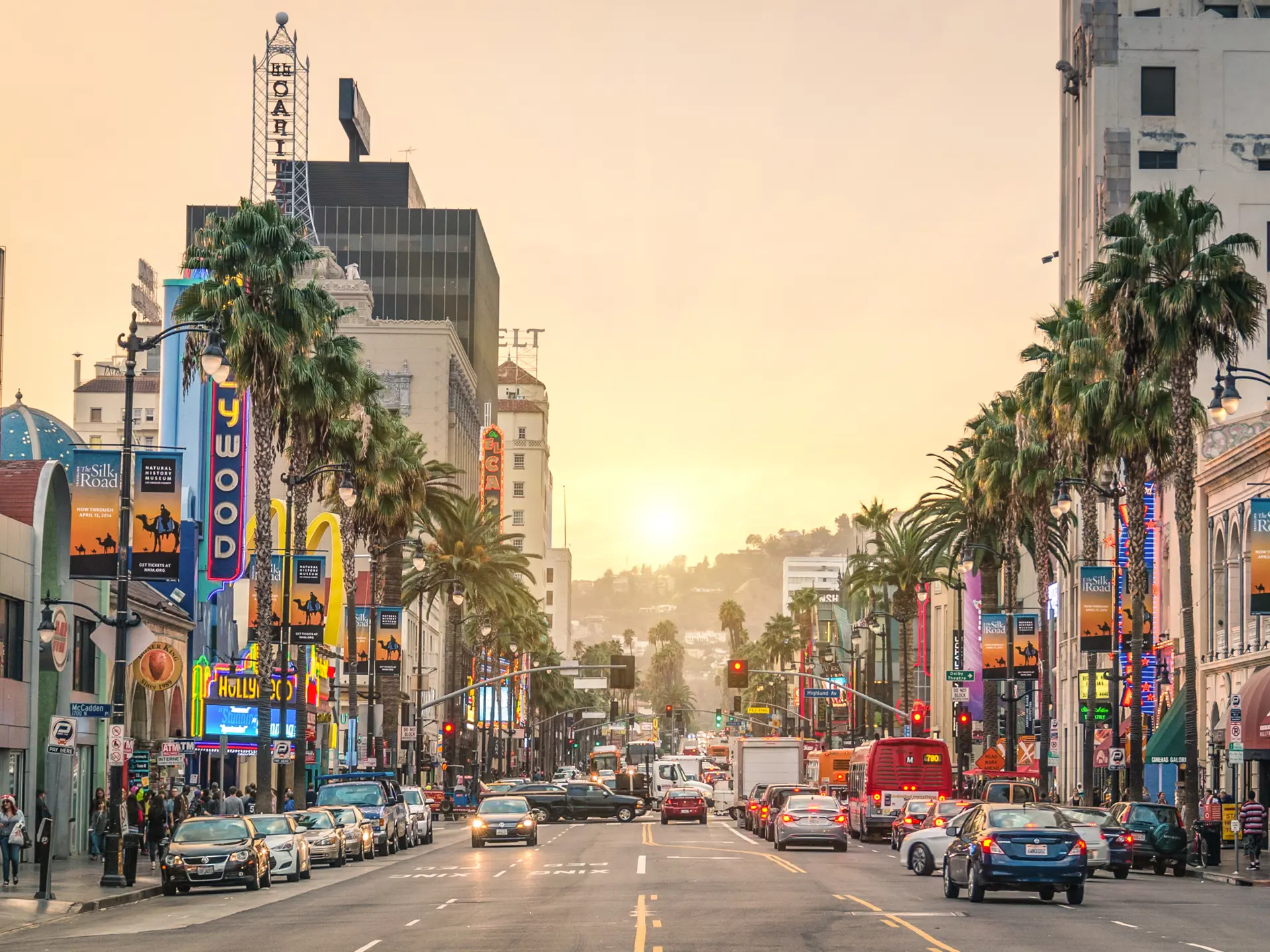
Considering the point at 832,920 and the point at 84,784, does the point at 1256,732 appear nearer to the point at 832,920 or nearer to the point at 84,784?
the point at 832,920

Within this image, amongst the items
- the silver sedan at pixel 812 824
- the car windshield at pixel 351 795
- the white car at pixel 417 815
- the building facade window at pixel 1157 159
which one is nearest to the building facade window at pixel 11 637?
the car windshield at pixel 351 795

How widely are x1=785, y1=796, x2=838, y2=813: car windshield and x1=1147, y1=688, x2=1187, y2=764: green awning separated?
12.5m

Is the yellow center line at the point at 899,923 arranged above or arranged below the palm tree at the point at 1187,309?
below

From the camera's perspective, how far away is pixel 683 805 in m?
81.6

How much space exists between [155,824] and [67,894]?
28.7 ft

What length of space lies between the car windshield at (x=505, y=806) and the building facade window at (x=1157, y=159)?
52436mm

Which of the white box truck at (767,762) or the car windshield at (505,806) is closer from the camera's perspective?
the car windshield at (505,806)

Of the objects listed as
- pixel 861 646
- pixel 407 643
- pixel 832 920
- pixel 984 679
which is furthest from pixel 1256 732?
pixel 861 646

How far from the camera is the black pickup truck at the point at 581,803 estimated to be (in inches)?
3329

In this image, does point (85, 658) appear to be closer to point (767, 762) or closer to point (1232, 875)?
point (1232, 875)

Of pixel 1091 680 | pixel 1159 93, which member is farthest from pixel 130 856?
pixel 1159 93

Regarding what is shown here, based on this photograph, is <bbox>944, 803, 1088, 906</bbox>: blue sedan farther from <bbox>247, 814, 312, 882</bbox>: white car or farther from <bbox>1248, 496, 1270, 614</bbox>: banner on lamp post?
<bbox>247, 814, 312, 882</bbox>: white car

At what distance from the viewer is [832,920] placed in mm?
26859

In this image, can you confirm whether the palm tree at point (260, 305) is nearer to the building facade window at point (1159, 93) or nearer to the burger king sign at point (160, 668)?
the burger king sign at point (160, 668)
